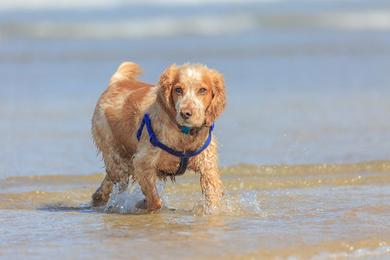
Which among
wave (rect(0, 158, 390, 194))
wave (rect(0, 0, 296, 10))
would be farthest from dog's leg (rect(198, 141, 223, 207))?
wave (rect(0, 0, 296, 10))

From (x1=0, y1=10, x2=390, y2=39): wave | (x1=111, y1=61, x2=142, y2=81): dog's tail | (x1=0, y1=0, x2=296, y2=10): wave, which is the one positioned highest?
(x1=0, y1=0, x2=296, y2=10): wave

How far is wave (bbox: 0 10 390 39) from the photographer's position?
2677 cm

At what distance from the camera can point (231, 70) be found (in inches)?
692

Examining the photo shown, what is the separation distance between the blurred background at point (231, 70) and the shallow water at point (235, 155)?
37 millimetres

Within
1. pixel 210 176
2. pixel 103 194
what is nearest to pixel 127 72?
pixel 103 194

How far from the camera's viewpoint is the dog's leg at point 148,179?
7312 mm

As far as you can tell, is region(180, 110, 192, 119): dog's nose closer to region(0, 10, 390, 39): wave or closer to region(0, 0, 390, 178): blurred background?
region(0, 0, 390, 178): blurred background

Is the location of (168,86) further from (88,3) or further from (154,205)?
(88,3)

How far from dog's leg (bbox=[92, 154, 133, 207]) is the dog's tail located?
827 mm

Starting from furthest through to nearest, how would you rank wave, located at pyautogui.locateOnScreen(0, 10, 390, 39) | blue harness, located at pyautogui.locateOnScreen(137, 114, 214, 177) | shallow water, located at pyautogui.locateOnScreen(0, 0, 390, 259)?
wave, located at pyautogui.locateOnScreen(0, 10, 390, 39) → blue harness, located at pyautogui.locateOnScreen(137, 114, 214, 177) → shallow water, located at pyautogui.locateOnScreen(0, 0, 390, 259)

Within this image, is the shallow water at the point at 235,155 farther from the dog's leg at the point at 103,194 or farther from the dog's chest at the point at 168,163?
the dog's chest at the point at 168,163

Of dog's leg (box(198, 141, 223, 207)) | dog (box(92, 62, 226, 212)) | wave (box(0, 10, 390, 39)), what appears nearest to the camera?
dog (box(92, 62, 226, 212))

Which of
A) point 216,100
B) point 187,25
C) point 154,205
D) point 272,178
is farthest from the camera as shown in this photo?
point 187,25

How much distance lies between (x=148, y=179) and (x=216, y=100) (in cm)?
80
